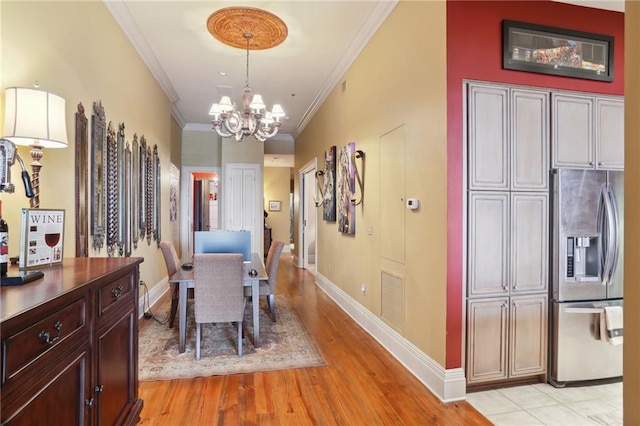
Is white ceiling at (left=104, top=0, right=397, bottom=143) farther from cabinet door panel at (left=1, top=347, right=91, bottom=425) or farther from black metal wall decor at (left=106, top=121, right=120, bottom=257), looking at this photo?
cabinet door panel at (left=1, top=347, right=91, bottom=425)

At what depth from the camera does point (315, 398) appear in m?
2.53

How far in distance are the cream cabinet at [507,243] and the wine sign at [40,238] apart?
252 centimetres

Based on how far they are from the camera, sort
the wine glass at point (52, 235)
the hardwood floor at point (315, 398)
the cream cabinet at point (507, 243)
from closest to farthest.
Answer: the wine glass at point (52, 235) → the hardwood floor at point (315, 398) → the cream cabinet at point (507, 243)

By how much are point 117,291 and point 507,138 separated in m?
2.74

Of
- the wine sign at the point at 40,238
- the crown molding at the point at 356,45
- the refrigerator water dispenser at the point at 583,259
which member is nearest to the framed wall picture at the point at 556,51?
the crown molding at the point at 356,45

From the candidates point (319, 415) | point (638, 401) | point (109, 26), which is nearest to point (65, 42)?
point (109, 26)

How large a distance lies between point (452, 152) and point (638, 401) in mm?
1876

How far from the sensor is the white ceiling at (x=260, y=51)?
341 cm

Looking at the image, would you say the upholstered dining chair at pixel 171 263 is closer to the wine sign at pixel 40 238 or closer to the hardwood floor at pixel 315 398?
the hardwood floor at pixel 315 398

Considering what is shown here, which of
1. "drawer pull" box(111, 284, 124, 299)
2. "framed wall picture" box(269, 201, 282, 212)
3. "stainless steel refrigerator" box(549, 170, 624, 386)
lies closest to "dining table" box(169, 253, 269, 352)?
"drawer pull" box(111, 284, 124, 299)

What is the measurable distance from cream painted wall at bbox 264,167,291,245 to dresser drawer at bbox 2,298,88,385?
425 inches

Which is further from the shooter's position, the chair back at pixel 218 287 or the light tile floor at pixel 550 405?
the chair back at pixel 218 287

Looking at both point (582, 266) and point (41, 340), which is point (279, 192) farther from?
point (41, 340)

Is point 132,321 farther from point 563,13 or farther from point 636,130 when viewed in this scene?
point 563,13
